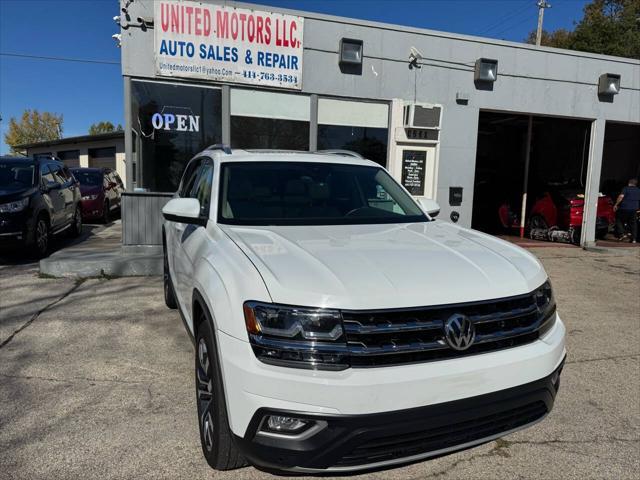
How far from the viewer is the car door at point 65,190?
392 inches

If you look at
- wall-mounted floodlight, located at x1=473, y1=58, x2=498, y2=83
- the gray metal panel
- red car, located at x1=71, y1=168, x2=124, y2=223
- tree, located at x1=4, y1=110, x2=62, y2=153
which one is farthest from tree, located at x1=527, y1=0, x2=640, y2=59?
tree, located at x1=4, y1=110, x2=62, y2=153

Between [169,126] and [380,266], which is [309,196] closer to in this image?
[380,266]

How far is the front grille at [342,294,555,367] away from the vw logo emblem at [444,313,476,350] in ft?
0.07

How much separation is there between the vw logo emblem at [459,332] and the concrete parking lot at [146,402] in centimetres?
97

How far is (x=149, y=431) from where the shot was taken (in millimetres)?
3082

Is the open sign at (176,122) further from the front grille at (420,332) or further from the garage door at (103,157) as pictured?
the garage door at (103,157)

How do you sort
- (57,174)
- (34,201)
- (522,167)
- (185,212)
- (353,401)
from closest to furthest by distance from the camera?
(353,401)
(185,212)
(34,201)
(57,174)
(522,167)

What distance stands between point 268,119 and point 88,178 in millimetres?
8422

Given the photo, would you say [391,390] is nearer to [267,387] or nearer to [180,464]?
[267,387]

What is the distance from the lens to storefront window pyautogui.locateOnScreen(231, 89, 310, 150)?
8.41m

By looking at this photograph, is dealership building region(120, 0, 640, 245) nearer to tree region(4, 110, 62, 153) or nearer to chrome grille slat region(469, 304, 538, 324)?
chrome grille slat region(469, 304, 538, 324)

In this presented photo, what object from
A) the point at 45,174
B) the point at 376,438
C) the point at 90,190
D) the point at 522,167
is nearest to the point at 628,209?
the point at 522,167

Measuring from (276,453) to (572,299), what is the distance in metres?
5.97

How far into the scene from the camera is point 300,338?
6.85 ft
